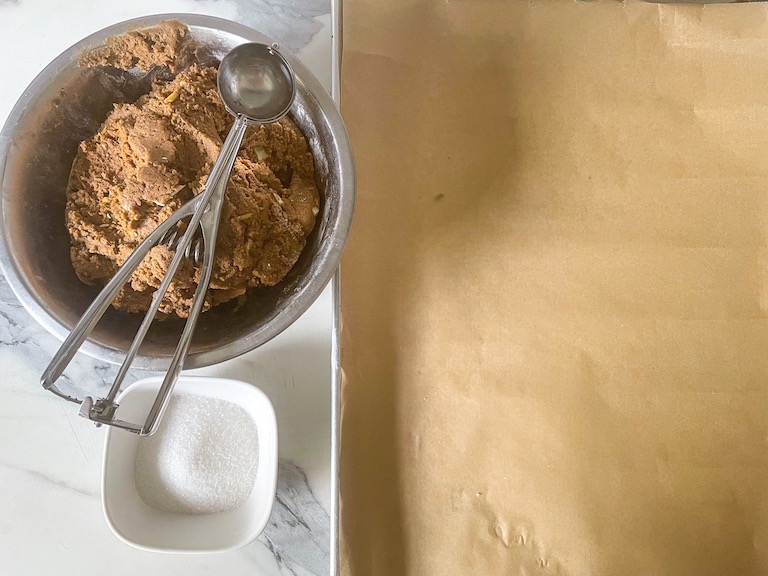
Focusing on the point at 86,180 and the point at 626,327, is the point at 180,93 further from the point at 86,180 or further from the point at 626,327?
the point at 626,327

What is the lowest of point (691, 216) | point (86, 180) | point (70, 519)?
point (70, 519)

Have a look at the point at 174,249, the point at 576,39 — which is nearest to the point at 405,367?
the point at 174,249

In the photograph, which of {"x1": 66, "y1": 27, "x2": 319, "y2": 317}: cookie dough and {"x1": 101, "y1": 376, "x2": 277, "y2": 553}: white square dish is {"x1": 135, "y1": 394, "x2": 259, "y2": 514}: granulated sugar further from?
{"x1": 66, "y1": 27, "x2": 319, "y2": 317}: cookie dough

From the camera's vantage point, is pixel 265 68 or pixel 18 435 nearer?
pixel 265 68

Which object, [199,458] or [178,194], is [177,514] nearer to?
[199,458]

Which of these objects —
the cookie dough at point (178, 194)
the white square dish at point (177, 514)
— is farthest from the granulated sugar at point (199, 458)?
the cookie dough at point (178, 194)
